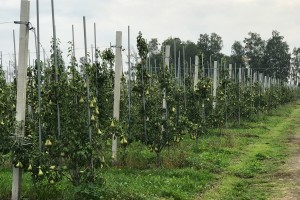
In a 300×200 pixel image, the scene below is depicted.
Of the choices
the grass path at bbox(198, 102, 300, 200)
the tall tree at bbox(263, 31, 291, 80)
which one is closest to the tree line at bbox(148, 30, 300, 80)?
the tall tree at bbox(263, 31, 291, 80)

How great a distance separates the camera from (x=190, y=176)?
33.9 ft

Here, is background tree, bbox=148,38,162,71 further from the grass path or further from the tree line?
the tree line

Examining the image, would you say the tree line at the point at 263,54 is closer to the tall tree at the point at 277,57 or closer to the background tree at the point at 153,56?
the tall tree at the point at 277,57

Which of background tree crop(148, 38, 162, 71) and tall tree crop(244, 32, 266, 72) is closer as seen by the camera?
background tree crop(148, 38, 162, 71)

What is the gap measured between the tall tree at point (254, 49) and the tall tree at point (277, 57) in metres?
1.83

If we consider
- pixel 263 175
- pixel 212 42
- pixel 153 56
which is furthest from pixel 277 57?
pixel 263 175

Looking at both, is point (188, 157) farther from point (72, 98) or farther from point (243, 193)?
point (72, 98)

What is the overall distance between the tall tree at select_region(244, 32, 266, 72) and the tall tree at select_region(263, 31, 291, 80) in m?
1.83

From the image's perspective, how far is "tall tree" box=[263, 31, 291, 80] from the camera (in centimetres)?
9025

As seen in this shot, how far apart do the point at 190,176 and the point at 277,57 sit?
283 ft

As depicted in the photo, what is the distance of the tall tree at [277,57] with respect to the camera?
90250 mm

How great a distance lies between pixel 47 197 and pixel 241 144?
10424mm

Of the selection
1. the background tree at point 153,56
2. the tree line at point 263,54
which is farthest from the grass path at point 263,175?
the tree line at point 263,54

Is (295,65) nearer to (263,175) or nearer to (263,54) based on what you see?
(263,54)
